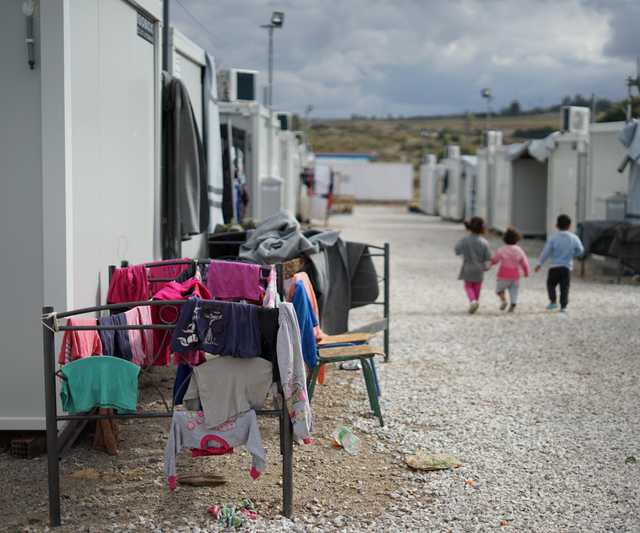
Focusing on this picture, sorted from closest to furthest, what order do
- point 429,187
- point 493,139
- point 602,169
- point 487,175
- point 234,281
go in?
point 234,281 → point 602,169 → point 487,175 → point 493,139 → point 429,187

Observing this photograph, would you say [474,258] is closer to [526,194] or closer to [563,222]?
[563,222]

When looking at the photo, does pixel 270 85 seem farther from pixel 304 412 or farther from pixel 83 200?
pixel 304 412

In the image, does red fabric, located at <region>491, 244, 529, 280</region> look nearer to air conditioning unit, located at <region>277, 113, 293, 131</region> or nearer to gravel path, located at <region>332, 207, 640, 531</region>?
gravel path, located at <region>332, 207, 640, 531</region>

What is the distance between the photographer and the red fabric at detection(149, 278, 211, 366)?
4793 millimetres

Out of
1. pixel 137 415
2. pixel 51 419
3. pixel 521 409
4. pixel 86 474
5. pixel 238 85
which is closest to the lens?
pixel 51 419

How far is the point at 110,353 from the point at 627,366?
15.7ft

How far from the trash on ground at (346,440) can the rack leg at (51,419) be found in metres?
1.80

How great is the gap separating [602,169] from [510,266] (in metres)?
6.55

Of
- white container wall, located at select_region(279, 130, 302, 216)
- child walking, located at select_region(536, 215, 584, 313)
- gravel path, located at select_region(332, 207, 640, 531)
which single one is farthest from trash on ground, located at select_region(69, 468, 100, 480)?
white container wall, located at select_region(279, 130, 302, 216)

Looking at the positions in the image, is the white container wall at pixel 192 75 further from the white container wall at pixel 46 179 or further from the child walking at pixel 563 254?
the child walking at pixel 563 254

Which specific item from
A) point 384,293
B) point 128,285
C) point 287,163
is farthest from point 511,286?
point 287,163

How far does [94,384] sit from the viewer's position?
4148 millimetres

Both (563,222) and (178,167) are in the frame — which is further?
(563,222)

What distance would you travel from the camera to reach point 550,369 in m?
7.64
